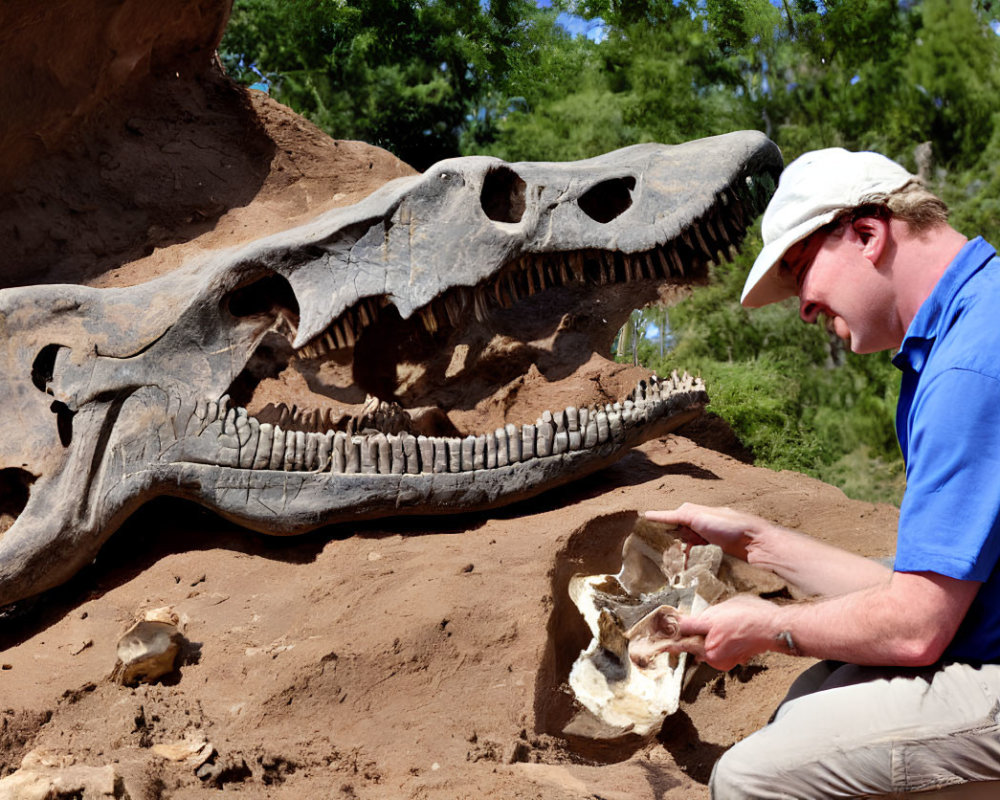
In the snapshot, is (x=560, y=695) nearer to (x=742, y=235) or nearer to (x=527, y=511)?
(x=527, y=511)

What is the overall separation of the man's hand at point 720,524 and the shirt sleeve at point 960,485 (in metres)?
0.73

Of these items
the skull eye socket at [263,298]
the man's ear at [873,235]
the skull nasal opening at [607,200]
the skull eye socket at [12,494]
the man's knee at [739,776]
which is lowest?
the man's knee at [739,776]

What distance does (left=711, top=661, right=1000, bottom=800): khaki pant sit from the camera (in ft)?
6.34

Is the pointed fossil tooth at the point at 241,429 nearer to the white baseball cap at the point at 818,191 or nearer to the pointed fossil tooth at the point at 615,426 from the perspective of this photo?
the pointed fossil tooth at the point at 615,426

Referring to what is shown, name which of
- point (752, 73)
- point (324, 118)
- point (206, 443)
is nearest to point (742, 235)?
point (206, 443)

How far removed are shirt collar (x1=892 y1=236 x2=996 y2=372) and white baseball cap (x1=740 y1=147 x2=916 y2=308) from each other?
0.64 feet

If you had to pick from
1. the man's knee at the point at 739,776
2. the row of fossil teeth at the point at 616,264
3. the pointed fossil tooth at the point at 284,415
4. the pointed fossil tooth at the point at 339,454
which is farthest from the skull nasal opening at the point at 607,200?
the man's knee at the point at 739,776

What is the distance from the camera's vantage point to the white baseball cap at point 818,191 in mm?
Result: 2064

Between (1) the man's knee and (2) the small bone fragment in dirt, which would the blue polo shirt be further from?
(2) the small bone fragment in dirt

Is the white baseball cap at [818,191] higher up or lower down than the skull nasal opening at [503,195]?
lower down

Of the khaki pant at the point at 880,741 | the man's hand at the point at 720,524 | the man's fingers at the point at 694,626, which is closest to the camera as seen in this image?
the khaki pant at the point at 880,741

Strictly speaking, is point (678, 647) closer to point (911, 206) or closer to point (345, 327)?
point (911, 206)

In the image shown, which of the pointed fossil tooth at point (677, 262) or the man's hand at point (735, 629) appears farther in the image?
the pointed fossil tooth at point (677, 262)

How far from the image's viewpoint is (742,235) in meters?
4.14
